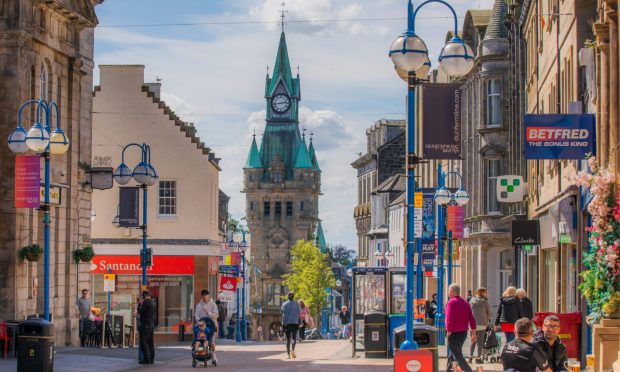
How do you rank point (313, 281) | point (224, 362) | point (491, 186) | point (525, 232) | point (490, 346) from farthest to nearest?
point (313, 281) < point (491, 186) < point (525, 232) < point (224, 362) < point (490, 346)

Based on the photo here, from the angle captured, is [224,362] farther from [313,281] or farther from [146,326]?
[313,281]

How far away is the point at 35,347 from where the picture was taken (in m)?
23.2

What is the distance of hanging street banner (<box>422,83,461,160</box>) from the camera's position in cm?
2800

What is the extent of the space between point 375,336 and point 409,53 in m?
15.1

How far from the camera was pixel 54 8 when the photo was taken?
1308 inches

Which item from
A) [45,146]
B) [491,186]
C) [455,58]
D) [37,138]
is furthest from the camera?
[491,186]

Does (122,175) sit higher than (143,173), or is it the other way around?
(122,175)

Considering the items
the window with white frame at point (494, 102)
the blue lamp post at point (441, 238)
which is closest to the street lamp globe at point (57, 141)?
the blue lamp post at point (441, 238)

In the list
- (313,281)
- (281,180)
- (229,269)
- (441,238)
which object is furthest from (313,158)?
(441,238)

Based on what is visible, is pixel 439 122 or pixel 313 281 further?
pixel 313 281

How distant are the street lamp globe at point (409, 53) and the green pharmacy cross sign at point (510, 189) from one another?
75.0 feet

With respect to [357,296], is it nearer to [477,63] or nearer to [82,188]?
[82,188]

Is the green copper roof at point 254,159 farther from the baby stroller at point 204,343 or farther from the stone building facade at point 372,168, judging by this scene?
the baby stroller at point 204,343

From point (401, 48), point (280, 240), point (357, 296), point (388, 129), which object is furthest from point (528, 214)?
point (280, 240)
